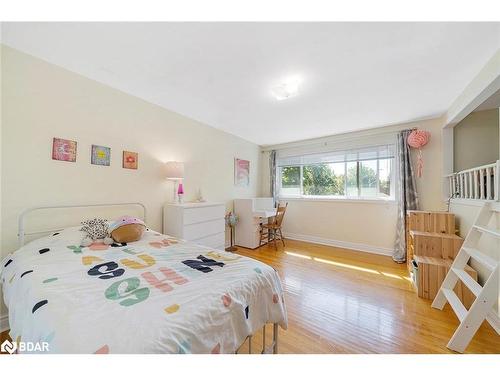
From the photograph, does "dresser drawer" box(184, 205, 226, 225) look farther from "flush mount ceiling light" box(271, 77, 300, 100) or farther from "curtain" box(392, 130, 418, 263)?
"curtain" box(392, 130, 418, 263)

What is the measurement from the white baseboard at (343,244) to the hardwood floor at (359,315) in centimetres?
51

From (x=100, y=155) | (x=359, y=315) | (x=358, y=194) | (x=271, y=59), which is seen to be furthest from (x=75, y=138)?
(x=358, y=194)

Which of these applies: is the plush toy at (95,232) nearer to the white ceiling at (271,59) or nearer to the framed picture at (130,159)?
the framed picture at (130,159)

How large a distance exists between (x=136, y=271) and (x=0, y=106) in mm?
1815

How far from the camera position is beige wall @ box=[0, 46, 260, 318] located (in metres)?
1.62

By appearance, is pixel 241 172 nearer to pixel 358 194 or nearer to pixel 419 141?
pixel 358 194

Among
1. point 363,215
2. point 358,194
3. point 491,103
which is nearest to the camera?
point 491,103

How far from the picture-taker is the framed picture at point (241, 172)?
4.17 meters

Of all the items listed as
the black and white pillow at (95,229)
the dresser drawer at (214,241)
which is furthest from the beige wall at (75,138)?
the dresser drawer at (214,241)

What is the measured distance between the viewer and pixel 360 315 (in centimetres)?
182

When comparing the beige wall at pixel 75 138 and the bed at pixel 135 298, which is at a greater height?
the beige wall at pixel 75 138

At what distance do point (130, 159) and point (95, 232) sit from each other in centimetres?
97

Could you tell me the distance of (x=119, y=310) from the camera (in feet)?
2.69
